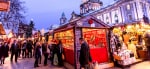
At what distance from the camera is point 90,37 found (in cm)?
1223

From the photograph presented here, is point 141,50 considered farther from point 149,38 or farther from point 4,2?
point 4,2

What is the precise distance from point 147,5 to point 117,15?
8.52 m

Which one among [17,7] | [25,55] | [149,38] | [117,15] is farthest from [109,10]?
[149,38]

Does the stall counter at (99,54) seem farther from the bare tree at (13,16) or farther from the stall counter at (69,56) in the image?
the bare tree at (13,16)

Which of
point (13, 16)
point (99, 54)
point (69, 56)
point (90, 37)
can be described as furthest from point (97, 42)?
point (13, 16)

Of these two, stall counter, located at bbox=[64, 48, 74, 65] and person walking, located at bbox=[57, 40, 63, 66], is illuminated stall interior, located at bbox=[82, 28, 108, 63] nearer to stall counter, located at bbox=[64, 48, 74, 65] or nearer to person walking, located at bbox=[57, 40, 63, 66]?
stall counter, located at bbox=[64, 48, 74, 65]

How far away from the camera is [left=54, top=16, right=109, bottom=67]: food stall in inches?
452

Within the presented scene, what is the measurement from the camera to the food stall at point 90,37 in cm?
1149

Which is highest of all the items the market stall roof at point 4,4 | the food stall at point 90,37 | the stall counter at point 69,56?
the market stall roof at point 4,4

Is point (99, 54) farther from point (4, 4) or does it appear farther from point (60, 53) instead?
point (4, 4)

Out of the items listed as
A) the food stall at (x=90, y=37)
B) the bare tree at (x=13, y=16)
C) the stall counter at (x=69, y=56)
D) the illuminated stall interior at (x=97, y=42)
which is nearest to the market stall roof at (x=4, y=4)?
the food stall at (x=90, y=37)

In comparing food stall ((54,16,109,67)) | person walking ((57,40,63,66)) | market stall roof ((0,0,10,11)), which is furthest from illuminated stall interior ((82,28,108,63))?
market stall roof ((0,0,10,11))

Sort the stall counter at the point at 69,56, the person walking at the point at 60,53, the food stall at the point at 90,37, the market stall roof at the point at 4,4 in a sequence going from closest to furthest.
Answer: the market stall roof at the point at 4,4 < the food stall at the point at 90,37 < the stall counter at the point at 69,56 < the person walking at the point at 60,53

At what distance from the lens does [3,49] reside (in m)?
14.7
